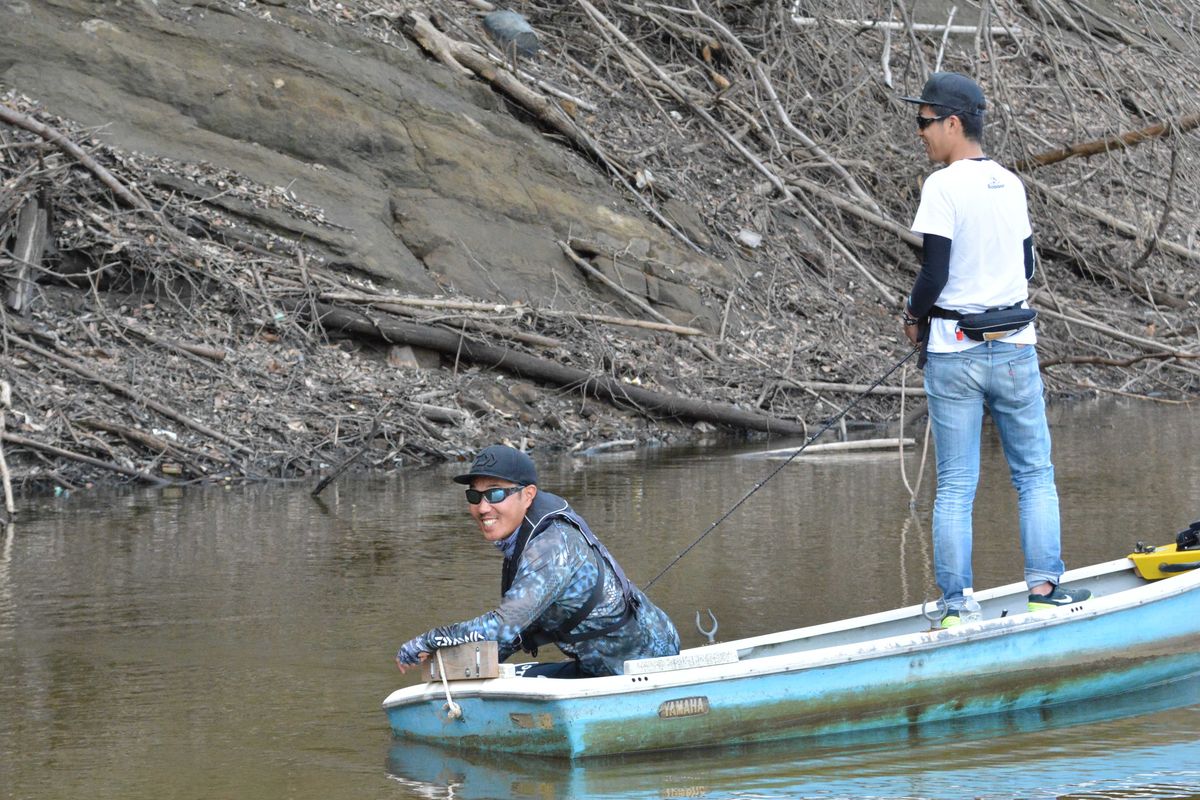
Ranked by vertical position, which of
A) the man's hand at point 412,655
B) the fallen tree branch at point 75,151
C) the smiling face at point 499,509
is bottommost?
the man's hand at point 412,655

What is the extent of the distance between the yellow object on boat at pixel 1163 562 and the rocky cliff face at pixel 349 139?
9349 millimetres

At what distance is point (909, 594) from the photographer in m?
7.61

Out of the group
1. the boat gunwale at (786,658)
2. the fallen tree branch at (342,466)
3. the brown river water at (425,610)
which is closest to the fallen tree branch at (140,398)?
the brown river water at (425,610)

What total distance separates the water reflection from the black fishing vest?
43 cm

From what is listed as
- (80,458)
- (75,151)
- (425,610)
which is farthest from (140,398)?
(425,610)

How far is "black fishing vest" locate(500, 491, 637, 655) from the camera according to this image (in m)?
5.27

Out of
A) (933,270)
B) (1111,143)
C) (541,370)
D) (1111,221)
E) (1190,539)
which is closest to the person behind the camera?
(933,270)

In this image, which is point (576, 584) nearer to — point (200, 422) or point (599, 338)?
point (200, 422)

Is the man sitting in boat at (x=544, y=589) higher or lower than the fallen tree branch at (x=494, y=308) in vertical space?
lower

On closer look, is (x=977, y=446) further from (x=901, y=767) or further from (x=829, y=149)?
(x=829, y=149)

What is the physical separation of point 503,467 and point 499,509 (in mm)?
151

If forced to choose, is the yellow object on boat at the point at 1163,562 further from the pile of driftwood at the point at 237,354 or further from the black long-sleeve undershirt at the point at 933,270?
the pile of driftwood at the point at 237,354

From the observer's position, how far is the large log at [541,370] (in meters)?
14.1

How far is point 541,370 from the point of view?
14273 mm
